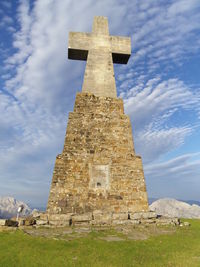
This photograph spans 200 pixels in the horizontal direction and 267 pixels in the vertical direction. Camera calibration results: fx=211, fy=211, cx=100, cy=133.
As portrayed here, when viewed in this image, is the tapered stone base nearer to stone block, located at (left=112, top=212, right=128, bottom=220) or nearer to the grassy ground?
stone block, located at (left=112, top=212, right=128, bottom=220)

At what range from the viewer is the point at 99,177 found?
36.1 ft

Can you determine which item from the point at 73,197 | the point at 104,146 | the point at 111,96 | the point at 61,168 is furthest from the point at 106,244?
the point at 111,96

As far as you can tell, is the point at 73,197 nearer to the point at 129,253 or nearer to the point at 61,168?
the point at 61,168

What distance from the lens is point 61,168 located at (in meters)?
10.9

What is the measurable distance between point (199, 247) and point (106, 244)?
2965mm

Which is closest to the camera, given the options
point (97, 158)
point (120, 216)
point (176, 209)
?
point (120, 216)

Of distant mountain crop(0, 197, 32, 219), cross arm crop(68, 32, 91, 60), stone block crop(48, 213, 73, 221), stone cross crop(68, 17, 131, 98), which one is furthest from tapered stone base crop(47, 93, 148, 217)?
distant mountain crop(0, 197, 32, 219)

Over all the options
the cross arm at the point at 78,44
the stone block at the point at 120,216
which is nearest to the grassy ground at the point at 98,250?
the stone block at the point at 120,216

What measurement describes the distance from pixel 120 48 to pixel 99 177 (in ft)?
29.7

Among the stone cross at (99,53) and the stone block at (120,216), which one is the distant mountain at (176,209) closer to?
the stone cross at (99,53)

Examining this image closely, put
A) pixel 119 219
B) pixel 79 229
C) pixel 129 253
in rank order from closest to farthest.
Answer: pixel 129 253 < pixel 79 229 < pixel 119 219

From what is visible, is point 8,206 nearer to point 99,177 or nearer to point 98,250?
point 99,177

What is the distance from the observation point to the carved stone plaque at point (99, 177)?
10906 millimetres

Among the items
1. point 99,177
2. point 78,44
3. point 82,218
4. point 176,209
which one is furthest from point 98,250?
point 176,209
